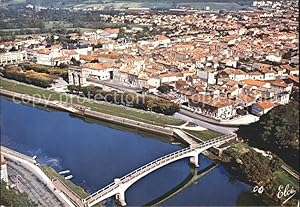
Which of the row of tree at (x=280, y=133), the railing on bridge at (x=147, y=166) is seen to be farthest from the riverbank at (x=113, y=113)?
the row of tree at (x=280, y=133)

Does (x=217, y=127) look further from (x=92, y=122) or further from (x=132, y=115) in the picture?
(x=92, y=122)

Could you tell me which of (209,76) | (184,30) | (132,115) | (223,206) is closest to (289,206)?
(223,206)

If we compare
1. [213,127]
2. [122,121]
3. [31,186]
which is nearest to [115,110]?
[122,121]

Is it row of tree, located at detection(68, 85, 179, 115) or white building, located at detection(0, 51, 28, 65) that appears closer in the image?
white building, located at detection(0, 51, 28, 65)

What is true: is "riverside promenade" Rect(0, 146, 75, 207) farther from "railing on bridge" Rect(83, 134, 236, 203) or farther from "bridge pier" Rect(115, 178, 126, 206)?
"bridge pier" Rect(115, 178, 126, 206)

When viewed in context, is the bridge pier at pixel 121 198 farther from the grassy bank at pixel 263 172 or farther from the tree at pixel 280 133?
the tree at pixel 280 133

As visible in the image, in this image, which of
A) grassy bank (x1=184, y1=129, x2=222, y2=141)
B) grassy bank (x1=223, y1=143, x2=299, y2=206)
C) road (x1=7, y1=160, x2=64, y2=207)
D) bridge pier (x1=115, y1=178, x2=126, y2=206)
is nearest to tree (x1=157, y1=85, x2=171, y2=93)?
grassy bank (x1=184, y1=129, x2=222, y2=141)

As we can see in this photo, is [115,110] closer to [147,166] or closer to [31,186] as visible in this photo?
[147,166]
